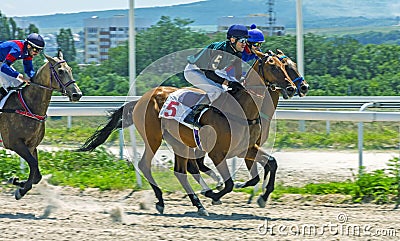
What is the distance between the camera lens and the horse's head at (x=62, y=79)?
7.66 m

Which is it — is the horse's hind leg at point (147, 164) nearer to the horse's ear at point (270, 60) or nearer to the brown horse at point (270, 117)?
the brown horse at point (270, 117)

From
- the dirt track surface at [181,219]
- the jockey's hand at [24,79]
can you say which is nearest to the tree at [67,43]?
the dirt track surface at [181,219]

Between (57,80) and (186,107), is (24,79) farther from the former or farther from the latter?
(186,107)

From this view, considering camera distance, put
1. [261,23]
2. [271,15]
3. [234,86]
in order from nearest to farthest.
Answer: [234,86] → [271,15] → [261,23]

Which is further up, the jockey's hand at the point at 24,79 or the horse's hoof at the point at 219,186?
the jockey's hand at the point at 24,79

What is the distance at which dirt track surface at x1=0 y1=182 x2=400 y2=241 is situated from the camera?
243 inches

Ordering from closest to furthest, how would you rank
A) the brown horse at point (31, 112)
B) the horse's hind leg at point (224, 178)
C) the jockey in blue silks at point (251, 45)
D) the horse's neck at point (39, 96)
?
A: the horse's hind leg at point (224, 178)
the jockey in blue silks at point (251, 45)
the brown horse at point (31, 112)
the horse's neck at point (39, 96)

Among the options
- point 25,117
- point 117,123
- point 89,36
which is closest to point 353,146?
point 117,123

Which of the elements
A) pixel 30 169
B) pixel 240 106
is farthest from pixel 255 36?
pixel 30 169

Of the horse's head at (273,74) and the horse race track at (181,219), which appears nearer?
the horse race track at (181,219)

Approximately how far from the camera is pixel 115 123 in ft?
27.4

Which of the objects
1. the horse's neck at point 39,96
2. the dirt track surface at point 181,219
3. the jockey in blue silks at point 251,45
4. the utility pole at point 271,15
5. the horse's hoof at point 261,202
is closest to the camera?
the dirt track surface at point 181,219

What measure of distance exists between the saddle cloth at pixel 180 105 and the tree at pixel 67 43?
369 inches

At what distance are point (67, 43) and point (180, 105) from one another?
33.3 feet
